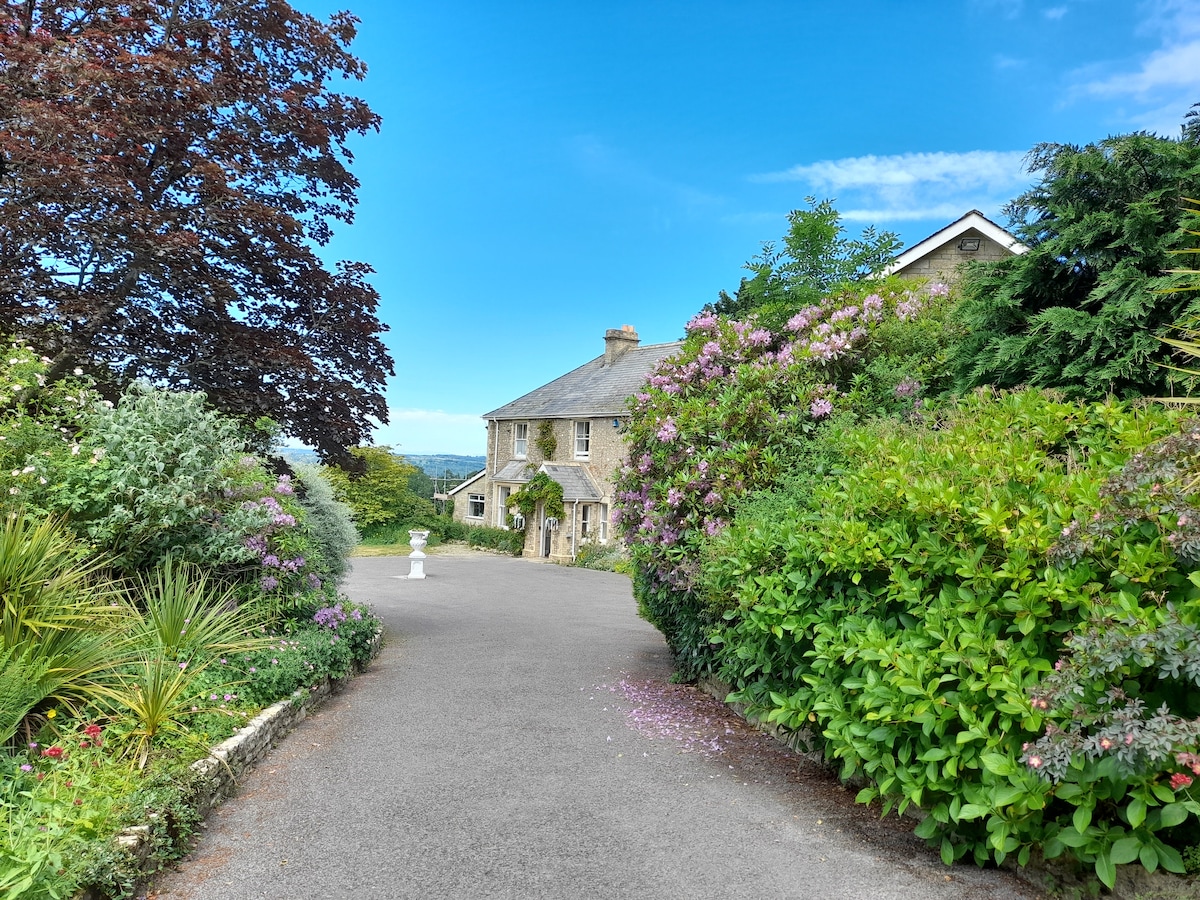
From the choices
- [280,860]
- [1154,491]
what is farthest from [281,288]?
[1154,491]

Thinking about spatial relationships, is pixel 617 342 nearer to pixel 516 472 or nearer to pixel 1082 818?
pixel 516 472

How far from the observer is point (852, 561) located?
14.8ft

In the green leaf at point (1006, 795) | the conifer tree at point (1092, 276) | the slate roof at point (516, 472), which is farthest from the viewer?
the slate roof at point (516, 472)

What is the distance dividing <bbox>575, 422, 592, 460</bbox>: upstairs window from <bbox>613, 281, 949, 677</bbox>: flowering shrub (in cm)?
2163

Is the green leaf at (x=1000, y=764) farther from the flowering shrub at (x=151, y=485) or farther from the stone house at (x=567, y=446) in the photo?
the stone house at (x=567, y=446)

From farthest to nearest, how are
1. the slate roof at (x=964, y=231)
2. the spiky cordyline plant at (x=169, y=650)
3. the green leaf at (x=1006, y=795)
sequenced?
the slate roof at (x=964, y=231)
the spiky cordyline plant at (x=169, y=650)
the green leaf at (x=1006, y=795)

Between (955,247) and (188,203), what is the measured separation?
1525cm

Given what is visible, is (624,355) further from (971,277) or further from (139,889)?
(139,889)

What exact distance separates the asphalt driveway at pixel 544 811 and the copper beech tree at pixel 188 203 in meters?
4.94

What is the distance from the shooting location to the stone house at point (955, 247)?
15.8 metres

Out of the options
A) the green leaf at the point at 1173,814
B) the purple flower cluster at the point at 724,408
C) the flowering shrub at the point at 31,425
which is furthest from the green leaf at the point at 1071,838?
the flowering shrub at the point at 31,425

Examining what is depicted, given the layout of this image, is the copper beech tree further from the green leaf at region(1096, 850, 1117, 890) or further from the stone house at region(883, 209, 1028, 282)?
the stone house at region(883, 209, 1028, 282)

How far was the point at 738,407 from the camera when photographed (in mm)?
7676

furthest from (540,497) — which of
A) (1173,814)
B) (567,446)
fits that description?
(1173,814)
